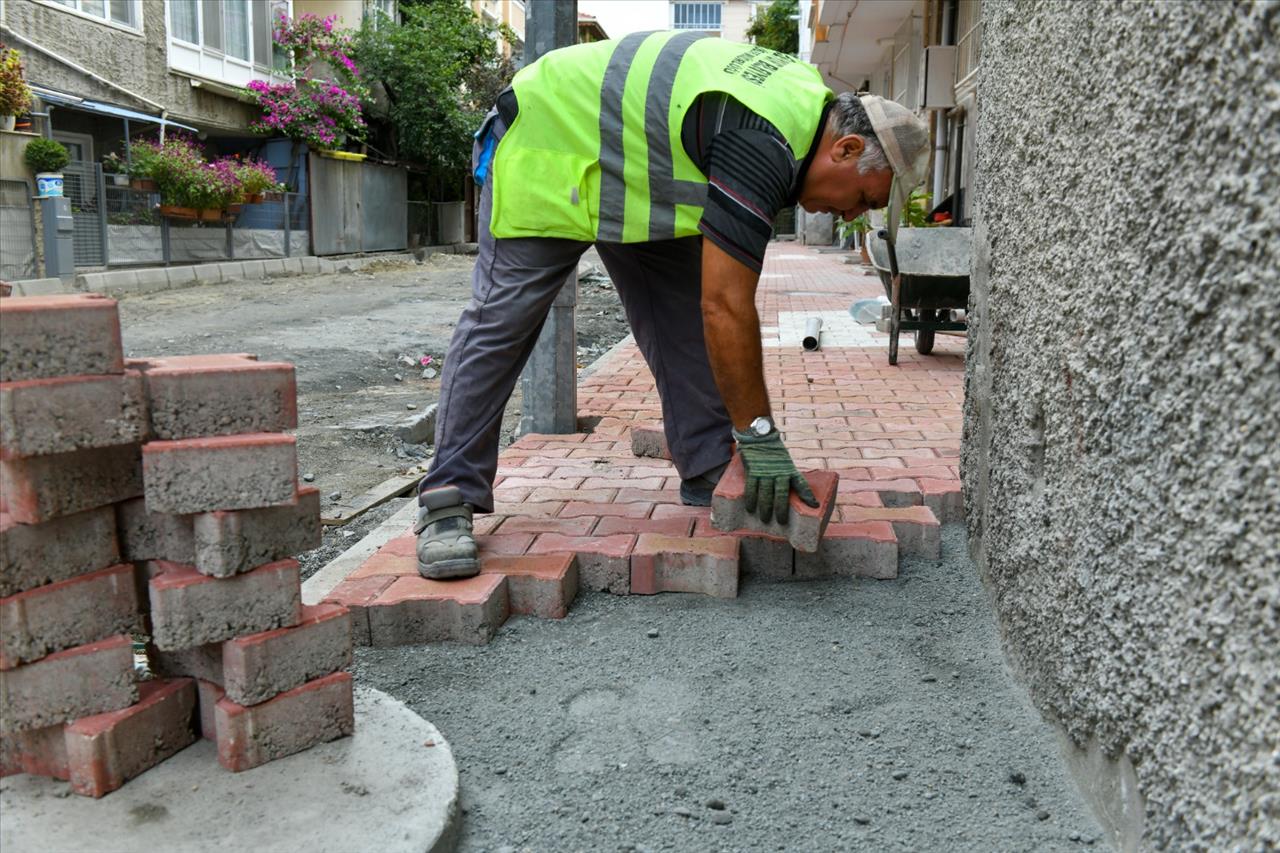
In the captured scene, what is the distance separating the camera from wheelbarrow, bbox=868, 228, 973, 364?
6.64m

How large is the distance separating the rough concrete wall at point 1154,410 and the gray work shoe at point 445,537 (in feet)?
4.34


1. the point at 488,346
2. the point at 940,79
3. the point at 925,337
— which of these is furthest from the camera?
the point at 940,79

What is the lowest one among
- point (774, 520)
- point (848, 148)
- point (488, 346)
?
point (774, 520)

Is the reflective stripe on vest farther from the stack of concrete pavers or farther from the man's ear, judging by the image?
the stack of concrete pavers

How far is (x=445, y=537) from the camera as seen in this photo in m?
2.90

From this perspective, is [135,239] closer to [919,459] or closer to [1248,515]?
[919,459]

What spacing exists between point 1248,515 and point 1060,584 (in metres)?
0.79

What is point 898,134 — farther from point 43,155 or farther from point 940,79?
point 43,155

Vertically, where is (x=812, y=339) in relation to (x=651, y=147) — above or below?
below

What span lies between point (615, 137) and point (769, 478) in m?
0.96

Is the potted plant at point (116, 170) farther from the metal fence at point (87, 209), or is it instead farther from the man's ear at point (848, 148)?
the man's ear at point (848, 148)

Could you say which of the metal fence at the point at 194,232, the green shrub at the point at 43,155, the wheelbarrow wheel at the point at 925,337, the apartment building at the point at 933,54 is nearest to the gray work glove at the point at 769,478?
the wheelbarrow wheel at the point at 925,337

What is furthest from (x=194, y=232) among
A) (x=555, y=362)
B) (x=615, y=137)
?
(x=615, y=137)

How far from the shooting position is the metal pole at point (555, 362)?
4406 mm
